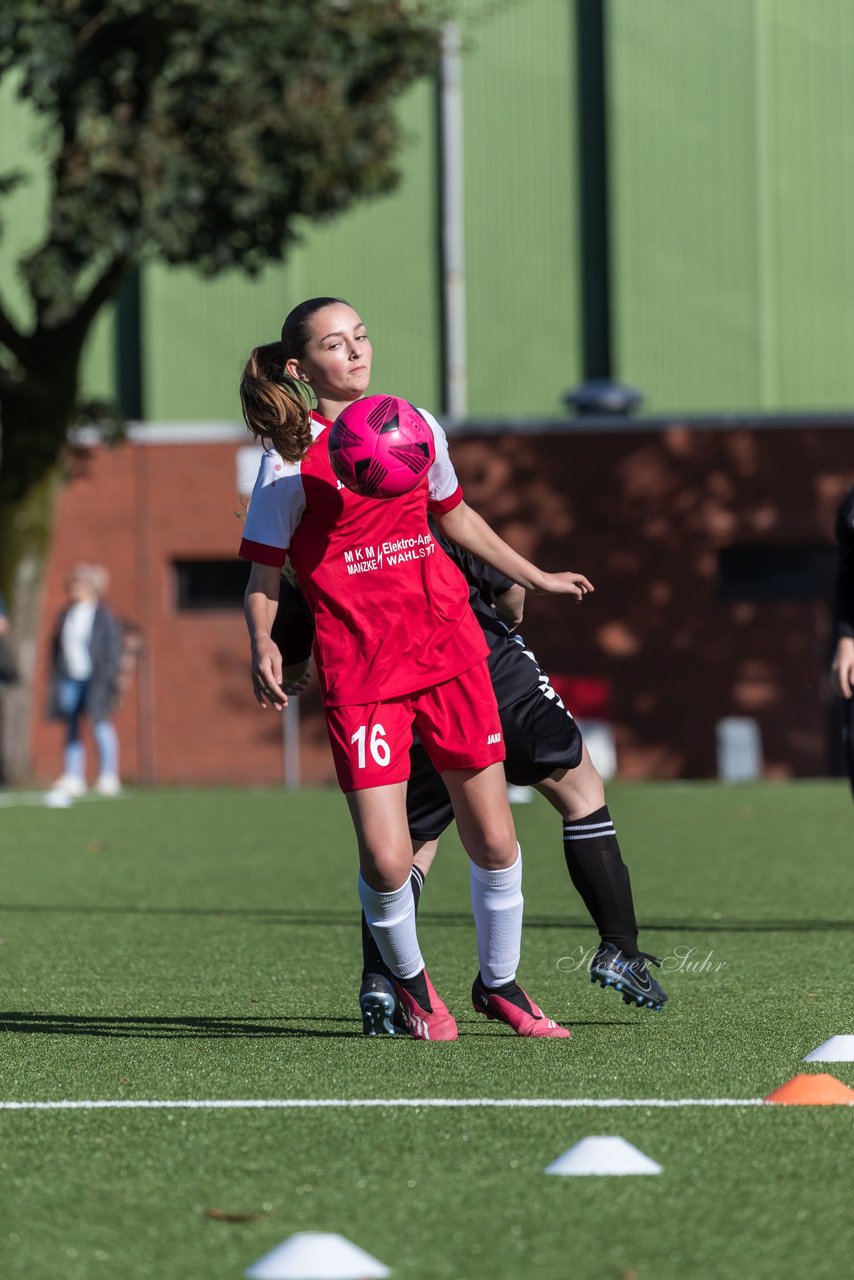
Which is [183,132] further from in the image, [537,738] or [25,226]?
[537,738]

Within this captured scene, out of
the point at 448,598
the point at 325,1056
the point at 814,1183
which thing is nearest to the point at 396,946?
the point at 325,1056

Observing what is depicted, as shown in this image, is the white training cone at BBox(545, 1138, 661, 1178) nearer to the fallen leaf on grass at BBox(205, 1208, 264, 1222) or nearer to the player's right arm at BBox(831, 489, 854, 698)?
the fallen leaf on grass at BBox(205, 1208, 264, 1222)

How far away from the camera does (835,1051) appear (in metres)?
5.38

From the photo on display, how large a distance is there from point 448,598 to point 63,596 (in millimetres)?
20057

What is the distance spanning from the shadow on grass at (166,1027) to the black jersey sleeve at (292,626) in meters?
1.03

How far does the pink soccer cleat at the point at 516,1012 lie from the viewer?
589cm

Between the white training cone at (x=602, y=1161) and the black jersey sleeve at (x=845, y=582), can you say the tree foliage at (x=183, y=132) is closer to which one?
the black jersey sleeve at (x=845, y=582)

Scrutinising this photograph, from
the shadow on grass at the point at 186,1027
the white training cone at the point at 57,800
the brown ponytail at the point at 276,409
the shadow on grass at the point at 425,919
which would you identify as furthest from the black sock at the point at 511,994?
the white training cone at the point at 57,800

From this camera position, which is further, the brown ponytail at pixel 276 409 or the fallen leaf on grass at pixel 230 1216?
the brown ponytail at pixel 276 409

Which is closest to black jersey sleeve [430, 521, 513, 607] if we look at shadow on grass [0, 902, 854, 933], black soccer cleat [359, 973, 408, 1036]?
black soccer cleat [359, 973, 408, 1036]

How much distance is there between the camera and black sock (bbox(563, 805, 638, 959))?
19.9 ft

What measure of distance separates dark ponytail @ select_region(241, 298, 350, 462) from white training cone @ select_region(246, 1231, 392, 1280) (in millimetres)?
2454

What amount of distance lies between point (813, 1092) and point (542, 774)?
1.44 m

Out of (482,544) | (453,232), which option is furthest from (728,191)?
(482,544)
